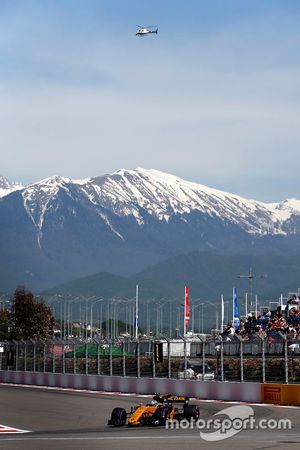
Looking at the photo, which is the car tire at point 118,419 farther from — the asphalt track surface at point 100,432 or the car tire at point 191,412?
the car tire at point 191,412

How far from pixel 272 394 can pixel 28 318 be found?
75.4 m

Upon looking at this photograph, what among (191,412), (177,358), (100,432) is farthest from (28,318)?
(100,432)

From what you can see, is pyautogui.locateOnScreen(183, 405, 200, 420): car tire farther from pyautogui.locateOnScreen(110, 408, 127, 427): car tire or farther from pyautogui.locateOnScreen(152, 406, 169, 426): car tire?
pyautogui.locateOnScreen(110, 408, 127, 427): car tire

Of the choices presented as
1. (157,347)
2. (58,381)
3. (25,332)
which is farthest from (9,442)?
(25,332)

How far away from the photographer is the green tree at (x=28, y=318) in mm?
110662

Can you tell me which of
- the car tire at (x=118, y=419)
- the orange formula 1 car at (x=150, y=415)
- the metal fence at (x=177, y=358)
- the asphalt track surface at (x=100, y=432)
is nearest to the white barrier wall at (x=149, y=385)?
the metal fence at (x=177, y=358)

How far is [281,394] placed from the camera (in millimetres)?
37625

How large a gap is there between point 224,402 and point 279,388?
2965 mm

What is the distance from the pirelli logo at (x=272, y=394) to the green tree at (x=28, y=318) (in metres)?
72.8

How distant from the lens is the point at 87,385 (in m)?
53.2

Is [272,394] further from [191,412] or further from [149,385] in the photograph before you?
[191,412]

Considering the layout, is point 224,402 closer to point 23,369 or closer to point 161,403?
point 161,403

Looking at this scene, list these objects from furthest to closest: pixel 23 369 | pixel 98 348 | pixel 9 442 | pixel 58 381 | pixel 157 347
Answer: pixel 23 369, pixel 58 381, pixel 98 348, pixel 157 347, pixel 9 442

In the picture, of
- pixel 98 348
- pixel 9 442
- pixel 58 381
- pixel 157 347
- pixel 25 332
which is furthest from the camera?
pixel 25 332
